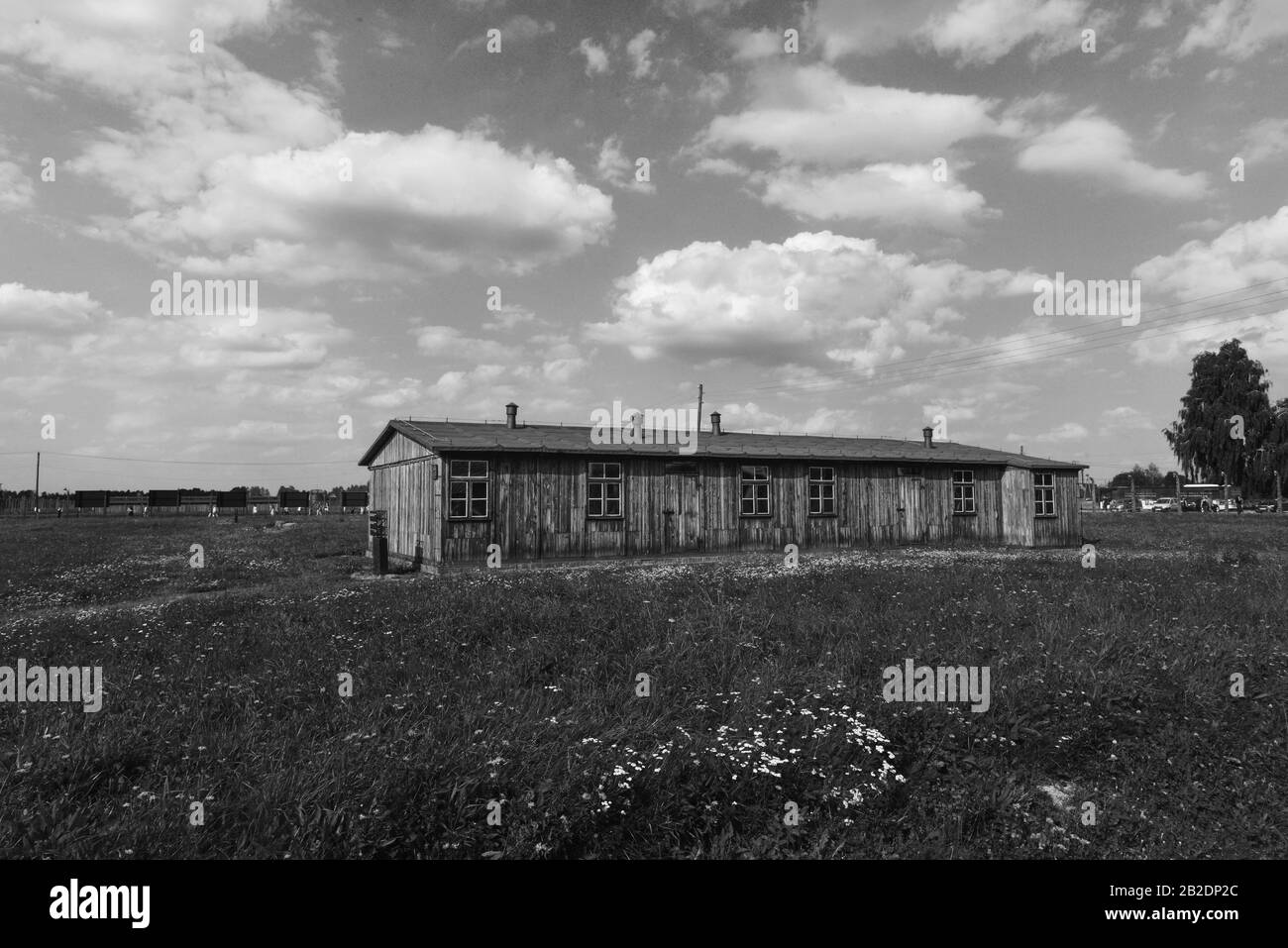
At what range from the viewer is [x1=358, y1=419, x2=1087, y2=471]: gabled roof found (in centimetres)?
2083

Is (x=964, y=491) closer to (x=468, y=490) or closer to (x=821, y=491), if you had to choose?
(x=821, y=491)

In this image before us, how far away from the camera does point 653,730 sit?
6090mm

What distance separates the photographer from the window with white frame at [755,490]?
24.3m

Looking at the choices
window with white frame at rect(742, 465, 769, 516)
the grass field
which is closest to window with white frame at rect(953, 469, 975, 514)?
window with white frame at rect(742, 465, 769, 516)

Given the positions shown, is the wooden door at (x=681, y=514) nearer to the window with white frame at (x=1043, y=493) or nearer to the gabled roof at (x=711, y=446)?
the gabled roof at (x=711, y=446)

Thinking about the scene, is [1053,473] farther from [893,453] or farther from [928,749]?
[928,749]

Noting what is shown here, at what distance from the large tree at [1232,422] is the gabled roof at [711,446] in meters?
32.5

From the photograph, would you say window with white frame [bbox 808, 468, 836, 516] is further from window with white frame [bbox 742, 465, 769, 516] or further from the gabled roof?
window with white frame [bbox 742, 465, 769, 516]

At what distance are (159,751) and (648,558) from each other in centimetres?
1691

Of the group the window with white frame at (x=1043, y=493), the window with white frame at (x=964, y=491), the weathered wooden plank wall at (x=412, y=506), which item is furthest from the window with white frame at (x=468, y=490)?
the window with white frame at (x=1043, y=493)

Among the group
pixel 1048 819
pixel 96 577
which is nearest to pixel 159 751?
pixel 1048 819

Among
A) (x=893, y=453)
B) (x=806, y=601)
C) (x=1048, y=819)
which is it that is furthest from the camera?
(x=893, y=453)
